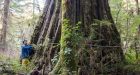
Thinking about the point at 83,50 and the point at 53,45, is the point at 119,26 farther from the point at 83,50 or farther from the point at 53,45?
the point at 83,50

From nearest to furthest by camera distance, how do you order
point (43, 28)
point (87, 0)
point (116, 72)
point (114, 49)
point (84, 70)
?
point (84, 70), point (116, 72), point (114, 49), point (87, 0), point (43, 28)

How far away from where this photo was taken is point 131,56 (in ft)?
29.0

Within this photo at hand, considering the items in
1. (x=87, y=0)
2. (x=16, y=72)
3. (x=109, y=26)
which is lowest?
(x=16, y=72)

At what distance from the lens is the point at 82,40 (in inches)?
268

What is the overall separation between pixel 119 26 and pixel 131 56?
2.10m

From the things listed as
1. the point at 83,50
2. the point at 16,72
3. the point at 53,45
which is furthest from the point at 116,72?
the point at 16,72

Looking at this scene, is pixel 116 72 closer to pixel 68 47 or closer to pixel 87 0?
pixel 68 47

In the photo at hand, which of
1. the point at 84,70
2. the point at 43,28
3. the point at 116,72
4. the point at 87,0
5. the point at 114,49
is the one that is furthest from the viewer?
the point at 43,28

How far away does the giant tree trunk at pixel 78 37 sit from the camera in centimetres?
682

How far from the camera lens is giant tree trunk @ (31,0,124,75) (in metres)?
6.82

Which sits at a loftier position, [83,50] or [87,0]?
[87,0]

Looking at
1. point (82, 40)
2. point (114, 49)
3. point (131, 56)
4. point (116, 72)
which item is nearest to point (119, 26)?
point (131, 56)

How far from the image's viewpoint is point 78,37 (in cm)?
688

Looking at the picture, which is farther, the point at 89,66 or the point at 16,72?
the point at 16,72
